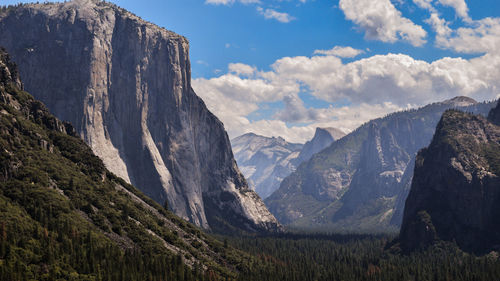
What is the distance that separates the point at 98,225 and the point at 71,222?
61.8 ft

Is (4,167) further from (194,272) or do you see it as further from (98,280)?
(194,272)

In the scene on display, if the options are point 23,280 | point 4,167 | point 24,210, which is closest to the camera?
point 23,280

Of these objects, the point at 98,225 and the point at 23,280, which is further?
the point at 98,225

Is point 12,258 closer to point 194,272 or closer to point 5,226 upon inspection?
point 5,226

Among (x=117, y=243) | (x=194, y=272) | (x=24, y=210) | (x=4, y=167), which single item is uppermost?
(x=4, y=167)

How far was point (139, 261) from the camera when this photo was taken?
17100 centimetres

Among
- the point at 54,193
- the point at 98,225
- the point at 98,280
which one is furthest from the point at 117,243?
the point at 98,280

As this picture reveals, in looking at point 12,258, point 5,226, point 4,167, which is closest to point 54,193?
point 4,167

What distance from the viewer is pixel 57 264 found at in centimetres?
14662

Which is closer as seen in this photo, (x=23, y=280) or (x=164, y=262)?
(x=23, y=280)

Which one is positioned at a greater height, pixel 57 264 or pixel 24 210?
pixel 24 210

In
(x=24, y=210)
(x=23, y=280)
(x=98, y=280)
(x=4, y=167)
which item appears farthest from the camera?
(x=4, y=167)

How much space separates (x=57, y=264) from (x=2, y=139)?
2721 inches

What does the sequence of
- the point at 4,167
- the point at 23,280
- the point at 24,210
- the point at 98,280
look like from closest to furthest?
the point at 23,280, the point at 98,280, the point at 24,210, the point at 4,167
